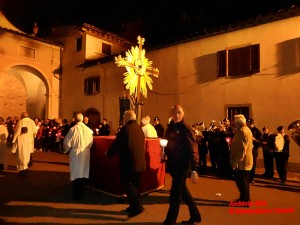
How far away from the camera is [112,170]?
673 cm

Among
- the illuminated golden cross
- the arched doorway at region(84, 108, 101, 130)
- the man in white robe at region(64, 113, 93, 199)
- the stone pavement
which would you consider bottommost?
the stone pavement

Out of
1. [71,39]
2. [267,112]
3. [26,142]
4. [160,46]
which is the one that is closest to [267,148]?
[267,112]

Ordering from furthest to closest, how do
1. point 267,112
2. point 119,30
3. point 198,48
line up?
point 119,30 < point 198,48 < point 267,112

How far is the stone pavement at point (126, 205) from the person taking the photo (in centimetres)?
548

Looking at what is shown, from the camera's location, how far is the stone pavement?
216 inches

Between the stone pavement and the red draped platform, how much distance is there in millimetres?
216

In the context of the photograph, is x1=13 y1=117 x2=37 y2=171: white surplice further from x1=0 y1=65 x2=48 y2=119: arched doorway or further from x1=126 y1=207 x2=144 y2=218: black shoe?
x1=0 y1=65 x2=48 y2=119: arched doorway

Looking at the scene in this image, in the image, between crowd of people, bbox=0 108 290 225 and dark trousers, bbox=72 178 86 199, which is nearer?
crowd of people, bbox=0 108 290 225

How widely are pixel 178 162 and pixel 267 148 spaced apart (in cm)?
592

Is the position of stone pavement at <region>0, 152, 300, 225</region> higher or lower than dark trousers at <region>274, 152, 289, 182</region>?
lower

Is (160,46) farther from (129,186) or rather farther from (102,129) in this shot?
(129,186)

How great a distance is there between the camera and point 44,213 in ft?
19.1

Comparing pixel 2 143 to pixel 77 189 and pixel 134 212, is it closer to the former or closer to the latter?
pixel 77 189

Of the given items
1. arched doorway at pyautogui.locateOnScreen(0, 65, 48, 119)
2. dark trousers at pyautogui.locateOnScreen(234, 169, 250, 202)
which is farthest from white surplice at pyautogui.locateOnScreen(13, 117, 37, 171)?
arched doorway at pyautogui.locateOnScreen(0, 65, 48, 119)
